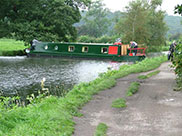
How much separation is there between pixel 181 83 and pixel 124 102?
2.08m

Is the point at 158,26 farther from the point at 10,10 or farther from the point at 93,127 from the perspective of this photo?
the point at 93,127

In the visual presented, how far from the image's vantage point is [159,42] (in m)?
35.7

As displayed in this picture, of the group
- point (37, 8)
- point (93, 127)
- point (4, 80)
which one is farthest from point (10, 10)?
point (93, 127)

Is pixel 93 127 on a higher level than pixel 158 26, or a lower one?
lower

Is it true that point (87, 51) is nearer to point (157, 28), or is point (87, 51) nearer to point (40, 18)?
point (40, 18)

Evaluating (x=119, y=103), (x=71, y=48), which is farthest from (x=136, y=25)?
(x=119, y=103)

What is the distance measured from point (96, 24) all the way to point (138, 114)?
7614 cm

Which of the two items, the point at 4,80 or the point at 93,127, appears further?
the point at 4,80

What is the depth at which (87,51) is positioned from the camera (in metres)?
27.4

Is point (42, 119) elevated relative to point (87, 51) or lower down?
lower down

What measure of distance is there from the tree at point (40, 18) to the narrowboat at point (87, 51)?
1.34m

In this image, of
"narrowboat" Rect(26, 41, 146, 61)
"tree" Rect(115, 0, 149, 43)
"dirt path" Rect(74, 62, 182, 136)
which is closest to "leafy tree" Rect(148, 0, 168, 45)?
"tree" Rect(115, 0, 149, 43)

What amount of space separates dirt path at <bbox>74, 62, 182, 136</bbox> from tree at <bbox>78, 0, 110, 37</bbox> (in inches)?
2746

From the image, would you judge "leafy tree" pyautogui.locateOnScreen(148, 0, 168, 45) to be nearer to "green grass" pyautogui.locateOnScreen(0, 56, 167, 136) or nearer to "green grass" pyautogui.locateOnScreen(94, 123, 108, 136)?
"green grass" pyautogui.locateOnScreen(0, 56, 167, 136)
